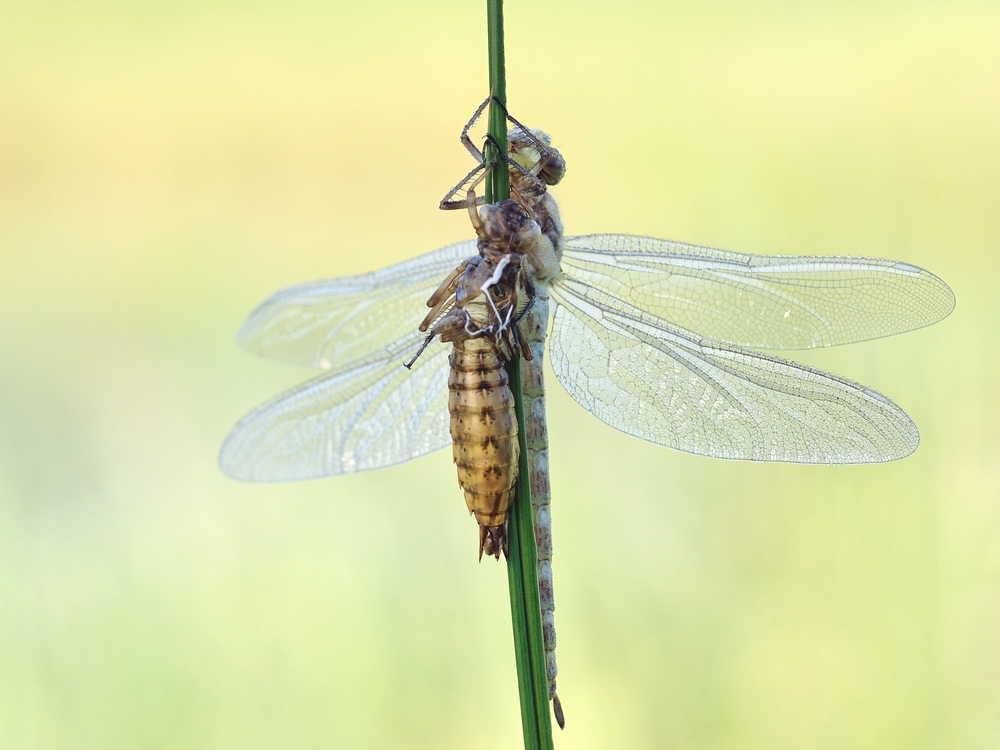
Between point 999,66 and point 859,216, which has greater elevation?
point 999,66

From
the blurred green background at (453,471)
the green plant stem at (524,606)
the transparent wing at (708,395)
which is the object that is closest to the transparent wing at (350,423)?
the transparent wing at (708,395)

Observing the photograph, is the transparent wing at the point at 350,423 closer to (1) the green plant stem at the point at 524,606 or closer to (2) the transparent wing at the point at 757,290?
(2) the transparent wing at the point at 757,290

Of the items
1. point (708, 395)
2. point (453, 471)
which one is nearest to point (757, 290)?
point (708, 395)

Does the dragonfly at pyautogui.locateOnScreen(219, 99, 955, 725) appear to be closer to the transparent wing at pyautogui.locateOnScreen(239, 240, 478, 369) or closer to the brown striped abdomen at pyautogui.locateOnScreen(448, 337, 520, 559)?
the transparent wing at pyautogui.locateOnScreen(239, 240, 478, 369)

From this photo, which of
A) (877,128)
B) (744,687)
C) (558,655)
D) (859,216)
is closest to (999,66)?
(877,128)

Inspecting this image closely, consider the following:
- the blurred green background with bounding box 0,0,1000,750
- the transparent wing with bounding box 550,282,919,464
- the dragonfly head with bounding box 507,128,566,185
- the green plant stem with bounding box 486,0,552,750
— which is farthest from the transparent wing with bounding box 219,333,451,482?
the blurred green background with bounding box 0,0,1000,750

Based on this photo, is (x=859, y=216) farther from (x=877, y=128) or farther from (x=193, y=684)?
(x=193, y=684)
